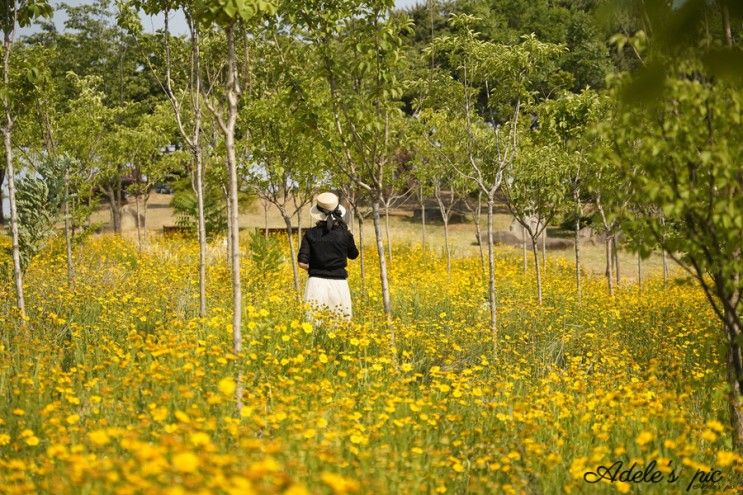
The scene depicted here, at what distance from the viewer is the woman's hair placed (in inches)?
335

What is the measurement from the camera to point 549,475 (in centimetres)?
423

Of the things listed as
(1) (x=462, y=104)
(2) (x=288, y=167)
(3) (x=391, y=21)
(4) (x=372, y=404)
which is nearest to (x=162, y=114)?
(2) (x=288, y=167)

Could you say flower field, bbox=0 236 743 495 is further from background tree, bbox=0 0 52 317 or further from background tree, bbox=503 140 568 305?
background tree, bbox=503 140 568 305

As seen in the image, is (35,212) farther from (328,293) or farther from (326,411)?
(326,411)

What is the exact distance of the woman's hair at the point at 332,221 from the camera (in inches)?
335

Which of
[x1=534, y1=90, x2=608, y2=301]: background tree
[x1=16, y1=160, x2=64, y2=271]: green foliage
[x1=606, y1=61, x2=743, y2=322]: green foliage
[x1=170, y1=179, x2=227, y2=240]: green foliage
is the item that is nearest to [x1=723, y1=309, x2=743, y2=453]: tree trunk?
[x1=606, y1=61, x2=743, y2=322]: green foliage

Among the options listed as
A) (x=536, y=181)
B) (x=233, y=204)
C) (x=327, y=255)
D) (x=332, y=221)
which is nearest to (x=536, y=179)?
(x=536, y=181)

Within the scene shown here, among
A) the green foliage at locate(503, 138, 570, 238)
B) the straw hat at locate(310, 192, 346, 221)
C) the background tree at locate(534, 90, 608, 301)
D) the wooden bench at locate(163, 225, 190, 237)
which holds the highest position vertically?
the background tree at locate(534, 90, 608, 301)

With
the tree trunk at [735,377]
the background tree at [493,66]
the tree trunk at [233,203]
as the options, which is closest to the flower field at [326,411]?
the tree trunk at [735,377]

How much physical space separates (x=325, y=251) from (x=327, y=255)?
59mm

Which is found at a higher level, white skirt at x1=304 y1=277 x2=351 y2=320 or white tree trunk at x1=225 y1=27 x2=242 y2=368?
white tree trunk at x1=225 y1=27 x2=242 y2=368

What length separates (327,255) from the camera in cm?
849

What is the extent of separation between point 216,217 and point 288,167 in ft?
49.9

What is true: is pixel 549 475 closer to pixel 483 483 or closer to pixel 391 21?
pixel 483 483
